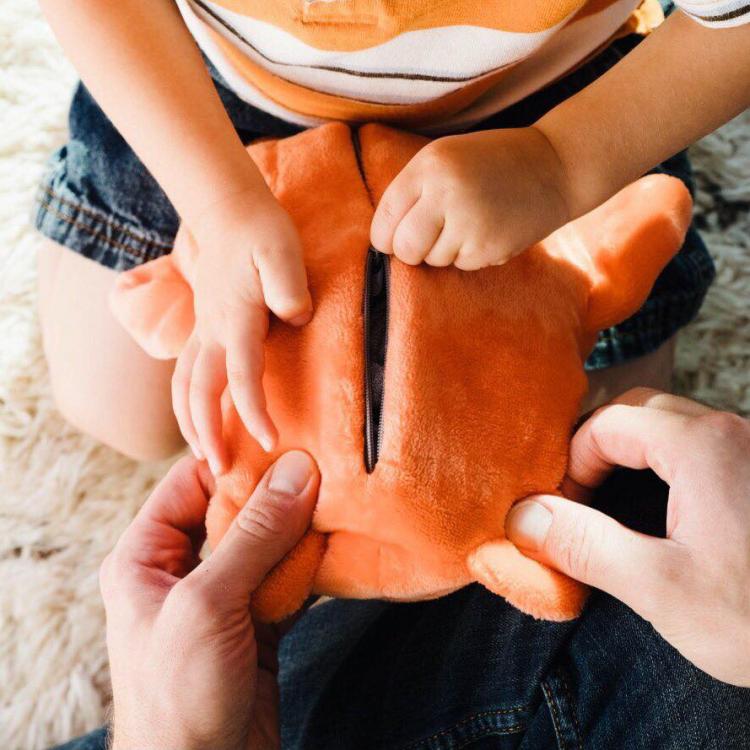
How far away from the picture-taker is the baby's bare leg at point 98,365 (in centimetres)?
76

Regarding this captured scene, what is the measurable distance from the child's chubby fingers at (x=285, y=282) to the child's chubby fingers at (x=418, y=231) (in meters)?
0.06

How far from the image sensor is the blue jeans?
512 millimetres

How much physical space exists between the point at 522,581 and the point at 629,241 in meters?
0.24

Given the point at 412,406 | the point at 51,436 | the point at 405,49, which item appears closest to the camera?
the point at 412,406

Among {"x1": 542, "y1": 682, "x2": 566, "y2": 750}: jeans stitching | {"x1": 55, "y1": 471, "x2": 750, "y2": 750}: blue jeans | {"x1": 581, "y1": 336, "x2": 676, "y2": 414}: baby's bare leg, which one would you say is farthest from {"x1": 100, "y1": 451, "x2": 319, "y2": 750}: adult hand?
{"x1": 581, "y1": 336, "x2": 676, "y2": 414}: baby's bare leg

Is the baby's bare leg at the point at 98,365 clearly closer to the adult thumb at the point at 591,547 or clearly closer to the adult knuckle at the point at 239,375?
the adult knuckle at the point at 239,375

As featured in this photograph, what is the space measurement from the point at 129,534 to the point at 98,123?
0.40 m

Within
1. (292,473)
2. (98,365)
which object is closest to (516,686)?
(292,473)

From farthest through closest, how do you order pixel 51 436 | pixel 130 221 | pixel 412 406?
pixel 51 436
pixel 130 221
pixel 412 406

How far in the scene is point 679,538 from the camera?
0.43 meters

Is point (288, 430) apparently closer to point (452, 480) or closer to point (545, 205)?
point (452, 480)

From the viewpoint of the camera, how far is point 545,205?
49cm

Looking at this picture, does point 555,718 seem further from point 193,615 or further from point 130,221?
point 130,221

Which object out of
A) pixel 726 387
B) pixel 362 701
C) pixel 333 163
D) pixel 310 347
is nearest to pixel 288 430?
pixel 310 347
